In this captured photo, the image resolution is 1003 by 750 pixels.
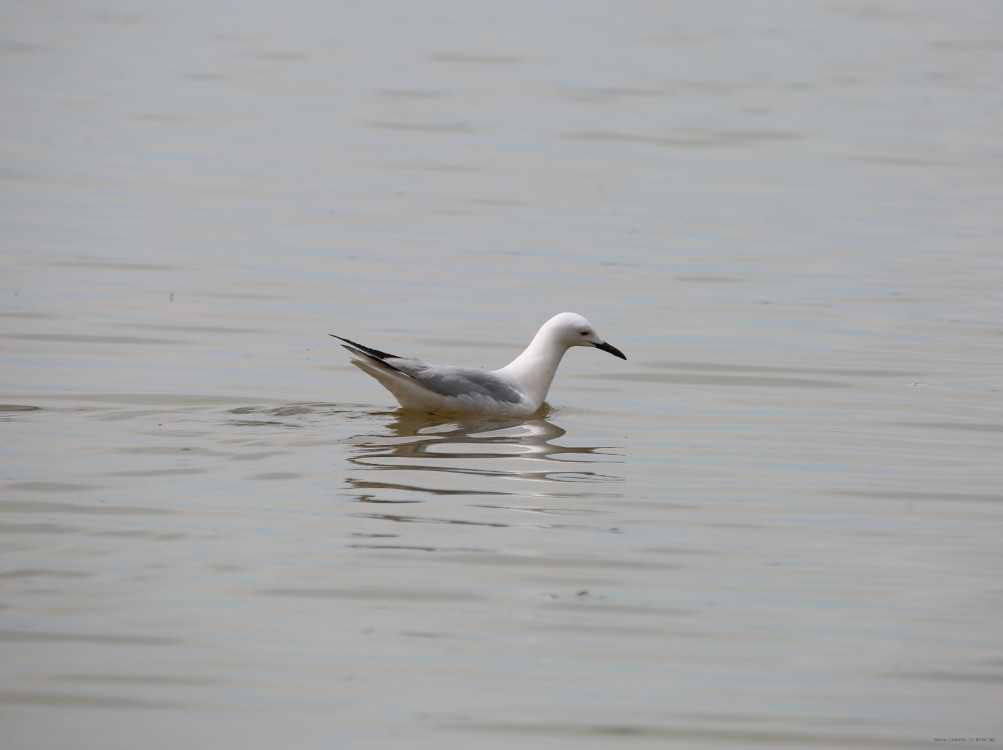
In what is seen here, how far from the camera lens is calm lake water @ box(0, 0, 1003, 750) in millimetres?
6254

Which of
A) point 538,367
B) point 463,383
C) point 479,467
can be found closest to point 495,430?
point 463,383

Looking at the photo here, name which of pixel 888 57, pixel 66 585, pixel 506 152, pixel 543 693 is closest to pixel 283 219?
pixel 506 152

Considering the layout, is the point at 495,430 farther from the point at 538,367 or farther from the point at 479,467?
the point at 479,467

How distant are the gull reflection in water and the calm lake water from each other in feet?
0.13

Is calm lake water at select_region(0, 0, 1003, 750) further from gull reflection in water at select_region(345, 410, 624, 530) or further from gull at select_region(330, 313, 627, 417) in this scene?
gull at select_region(330, 313, 627, 417)

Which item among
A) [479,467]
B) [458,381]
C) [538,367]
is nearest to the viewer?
[479,467]

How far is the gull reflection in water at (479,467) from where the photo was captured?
851cm

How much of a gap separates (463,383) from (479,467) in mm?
1241

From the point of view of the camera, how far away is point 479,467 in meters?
9.27

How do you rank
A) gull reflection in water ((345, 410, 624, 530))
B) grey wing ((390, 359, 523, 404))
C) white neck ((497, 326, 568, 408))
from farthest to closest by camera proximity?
white neck ((497, 326, 568, 408)) < grey wing ((390, 359, 523, 404)) < gull reflection in water ((345, 410, 624, 530))

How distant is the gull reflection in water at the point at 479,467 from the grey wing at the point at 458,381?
0.19 m

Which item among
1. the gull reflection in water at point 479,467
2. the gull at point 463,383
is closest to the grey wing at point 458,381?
the gull at point 463,383

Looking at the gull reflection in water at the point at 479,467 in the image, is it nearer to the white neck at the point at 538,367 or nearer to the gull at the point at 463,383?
the gull at the point at 463,383

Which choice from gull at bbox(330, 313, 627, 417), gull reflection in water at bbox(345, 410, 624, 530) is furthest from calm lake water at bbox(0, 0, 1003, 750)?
gull at bbox(330, 313, 627, 417)
